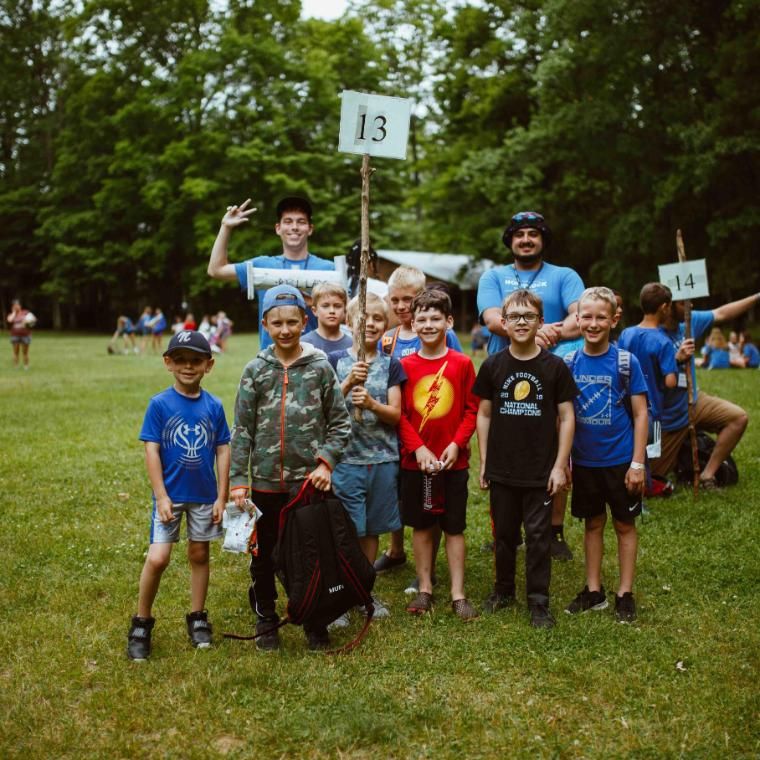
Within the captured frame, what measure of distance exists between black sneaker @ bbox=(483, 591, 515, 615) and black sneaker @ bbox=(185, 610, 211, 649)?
161 centimetres

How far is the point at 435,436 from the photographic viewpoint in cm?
480

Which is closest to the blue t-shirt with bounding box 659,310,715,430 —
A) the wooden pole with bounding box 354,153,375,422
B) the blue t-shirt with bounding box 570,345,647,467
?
the blue t-shirt with bounding box 570,345,647,467

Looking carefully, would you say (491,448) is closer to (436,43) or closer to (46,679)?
(46,679)

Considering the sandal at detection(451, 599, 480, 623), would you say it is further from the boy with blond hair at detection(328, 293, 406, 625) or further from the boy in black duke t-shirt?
the boy with blond hair at detection(328, 293, 406, 625)

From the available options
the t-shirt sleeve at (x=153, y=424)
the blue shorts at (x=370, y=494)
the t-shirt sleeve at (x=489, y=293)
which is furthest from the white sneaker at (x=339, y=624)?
the t-shirt sleeve at (x=489, y=293)

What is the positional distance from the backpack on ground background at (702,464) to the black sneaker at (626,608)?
3.46 m

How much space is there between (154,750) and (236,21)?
45.2 metres

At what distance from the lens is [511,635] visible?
4.30 m

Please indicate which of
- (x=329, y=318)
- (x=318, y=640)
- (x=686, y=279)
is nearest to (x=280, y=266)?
(x=329, y=318)

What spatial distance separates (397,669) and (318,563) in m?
0.66

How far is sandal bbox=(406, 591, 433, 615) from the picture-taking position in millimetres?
4719

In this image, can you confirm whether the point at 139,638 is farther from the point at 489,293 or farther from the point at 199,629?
the point at 489,293

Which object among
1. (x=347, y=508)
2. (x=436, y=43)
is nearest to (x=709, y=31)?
(x=436, y=43)

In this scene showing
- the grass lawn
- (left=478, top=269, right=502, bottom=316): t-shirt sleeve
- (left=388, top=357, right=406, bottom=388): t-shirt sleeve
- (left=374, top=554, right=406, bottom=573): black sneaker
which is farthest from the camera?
(left=374, top=554, right=406, bottom=573): black sneaker
